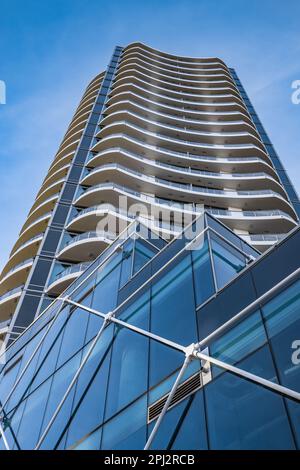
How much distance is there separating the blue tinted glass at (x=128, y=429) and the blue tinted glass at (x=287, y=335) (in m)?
3.31

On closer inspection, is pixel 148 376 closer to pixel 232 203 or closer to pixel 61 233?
pixel 61 233

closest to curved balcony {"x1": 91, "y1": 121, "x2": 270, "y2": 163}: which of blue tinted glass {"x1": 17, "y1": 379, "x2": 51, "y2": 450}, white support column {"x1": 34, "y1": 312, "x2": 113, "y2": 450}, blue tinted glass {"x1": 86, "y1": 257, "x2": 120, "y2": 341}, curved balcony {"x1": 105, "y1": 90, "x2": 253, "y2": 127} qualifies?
curved balcony {"x1": 105, "y1": 90, "x2": 253, "y2": 127}

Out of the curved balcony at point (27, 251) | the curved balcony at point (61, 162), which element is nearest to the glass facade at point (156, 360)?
the curved balcony at point (27, 251)

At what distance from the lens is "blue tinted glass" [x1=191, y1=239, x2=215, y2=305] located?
9758 mm

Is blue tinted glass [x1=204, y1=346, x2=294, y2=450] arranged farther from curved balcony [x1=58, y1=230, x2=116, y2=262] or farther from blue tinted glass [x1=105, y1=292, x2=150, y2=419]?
curved balcony [x1=58, y1=230, x2=116, y2=262]

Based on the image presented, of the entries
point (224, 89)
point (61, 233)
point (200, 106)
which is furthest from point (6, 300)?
point (224, 89)

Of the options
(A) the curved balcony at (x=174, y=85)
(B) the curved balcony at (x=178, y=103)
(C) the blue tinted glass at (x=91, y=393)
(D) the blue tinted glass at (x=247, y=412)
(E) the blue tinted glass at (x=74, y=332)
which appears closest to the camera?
(D) the blue tinted glass at (x=247, y=412)

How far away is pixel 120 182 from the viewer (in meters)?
36.6

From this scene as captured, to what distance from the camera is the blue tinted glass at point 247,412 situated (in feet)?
19.6

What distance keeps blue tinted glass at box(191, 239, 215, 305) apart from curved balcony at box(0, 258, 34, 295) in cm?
2046

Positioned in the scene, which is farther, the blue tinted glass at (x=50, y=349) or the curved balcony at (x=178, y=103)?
the curved balcony at (x=178, y=103)

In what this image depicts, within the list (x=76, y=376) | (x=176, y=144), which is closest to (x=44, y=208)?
(x=176, y=144)

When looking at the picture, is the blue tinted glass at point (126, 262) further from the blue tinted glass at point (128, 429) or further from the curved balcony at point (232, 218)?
the curved balcony at point (232, 218)
